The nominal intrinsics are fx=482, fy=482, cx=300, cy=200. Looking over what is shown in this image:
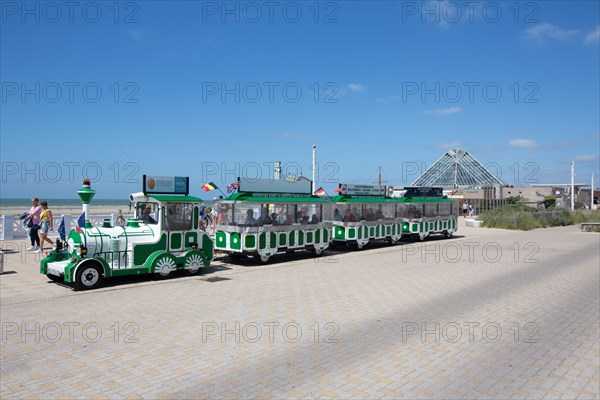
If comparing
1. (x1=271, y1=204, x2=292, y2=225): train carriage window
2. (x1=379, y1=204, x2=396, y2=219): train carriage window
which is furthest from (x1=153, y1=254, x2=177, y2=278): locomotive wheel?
(x1=379, y1=204, x2=396, y2=219): train carriage window

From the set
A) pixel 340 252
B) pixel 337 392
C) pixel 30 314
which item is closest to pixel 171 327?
pixel 30 314

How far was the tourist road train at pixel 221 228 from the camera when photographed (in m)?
10.7

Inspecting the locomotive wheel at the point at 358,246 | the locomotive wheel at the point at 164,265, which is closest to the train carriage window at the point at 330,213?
the locomotive wheel at the point at 358,246

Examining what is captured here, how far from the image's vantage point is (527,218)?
113 ft

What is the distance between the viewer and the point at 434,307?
9.09 metres

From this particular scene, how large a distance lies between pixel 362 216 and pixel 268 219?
220 inches

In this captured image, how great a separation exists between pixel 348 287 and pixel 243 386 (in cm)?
605

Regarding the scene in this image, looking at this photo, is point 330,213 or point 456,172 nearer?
point 330,213

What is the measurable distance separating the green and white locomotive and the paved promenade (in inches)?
17.0

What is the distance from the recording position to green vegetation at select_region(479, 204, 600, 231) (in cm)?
3384

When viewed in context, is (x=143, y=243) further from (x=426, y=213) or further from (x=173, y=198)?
(x=426, y=213)

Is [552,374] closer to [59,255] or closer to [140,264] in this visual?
[140,264]

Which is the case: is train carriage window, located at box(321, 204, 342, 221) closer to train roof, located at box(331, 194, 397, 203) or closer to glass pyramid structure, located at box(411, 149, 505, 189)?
train roof, located at box(331, 194, 397, 203)

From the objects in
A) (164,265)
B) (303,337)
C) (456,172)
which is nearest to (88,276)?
(164,265)
